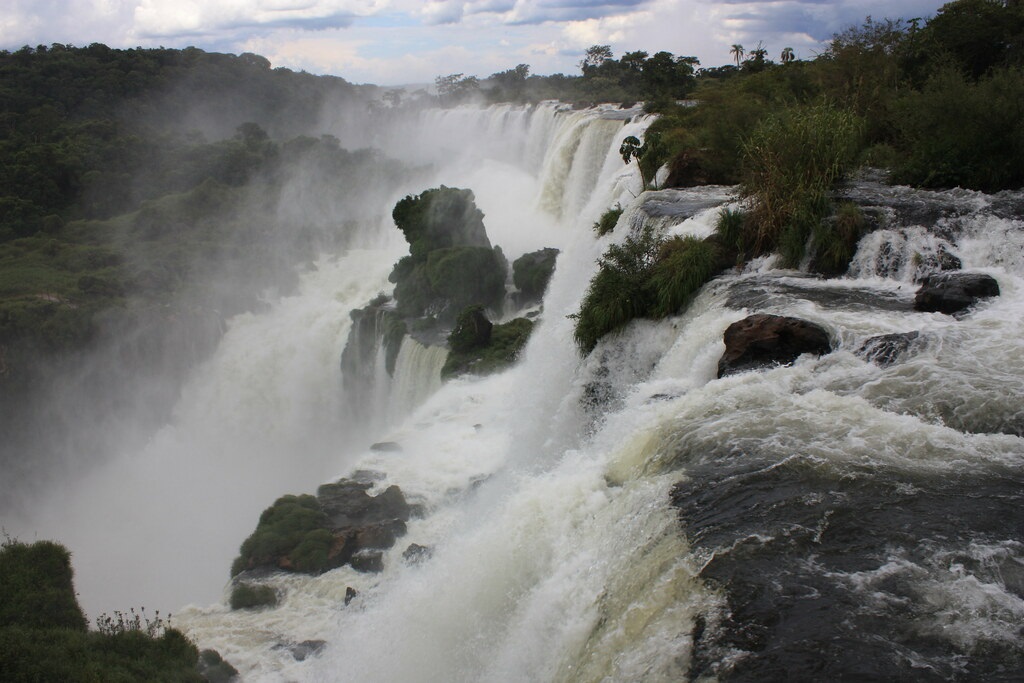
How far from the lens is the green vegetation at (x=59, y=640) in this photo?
7512 mm

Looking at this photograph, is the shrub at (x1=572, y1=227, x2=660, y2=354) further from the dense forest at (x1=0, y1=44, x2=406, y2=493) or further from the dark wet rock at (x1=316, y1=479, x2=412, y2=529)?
the dense forest at (x1=0, y1=44, x2=406, y2=493)

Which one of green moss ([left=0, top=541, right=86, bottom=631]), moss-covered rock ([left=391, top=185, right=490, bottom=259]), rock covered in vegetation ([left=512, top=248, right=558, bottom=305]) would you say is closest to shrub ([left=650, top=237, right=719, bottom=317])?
green moss ([left=0, top=541, right=86, bottom=631])

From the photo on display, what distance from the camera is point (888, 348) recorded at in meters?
8.36

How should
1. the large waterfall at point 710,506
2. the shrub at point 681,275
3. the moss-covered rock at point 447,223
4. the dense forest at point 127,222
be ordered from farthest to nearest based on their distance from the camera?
the dense forest at point 127,222 → the moss-covered rock at point 447,223 → the shrub at point 681,275 → the large waterfall at point 710,506

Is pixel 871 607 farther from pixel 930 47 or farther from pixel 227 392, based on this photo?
pixel 227 392

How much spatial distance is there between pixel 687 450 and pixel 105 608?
14.6 metres

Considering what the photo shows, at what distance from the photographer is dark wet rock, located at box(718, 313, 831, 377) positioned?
886cm

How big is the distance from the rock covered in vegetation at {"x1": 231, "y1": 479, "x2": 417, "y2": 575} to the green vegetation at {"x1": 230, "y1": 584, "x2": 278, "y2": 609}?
0.68 m

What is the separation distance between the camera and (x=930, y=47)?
18844 mm

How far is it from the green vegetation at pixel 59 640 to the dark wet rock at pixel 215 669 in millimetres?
225

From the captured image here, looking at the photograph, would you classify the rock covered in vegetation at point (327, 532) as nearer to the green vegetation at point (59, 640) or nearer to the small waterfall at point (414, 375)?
the green vegetation at point (59, 640)

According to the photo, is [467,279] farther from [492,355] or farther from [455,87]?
→ [455,87]

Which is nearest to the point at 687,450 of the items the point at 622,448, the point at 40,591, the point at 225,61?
the point at 622,448

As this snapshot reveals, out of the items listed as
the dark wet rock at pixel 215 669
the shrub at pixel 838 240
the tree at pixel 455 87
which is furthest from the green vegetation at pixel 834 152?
the tree at pixel 455 87
